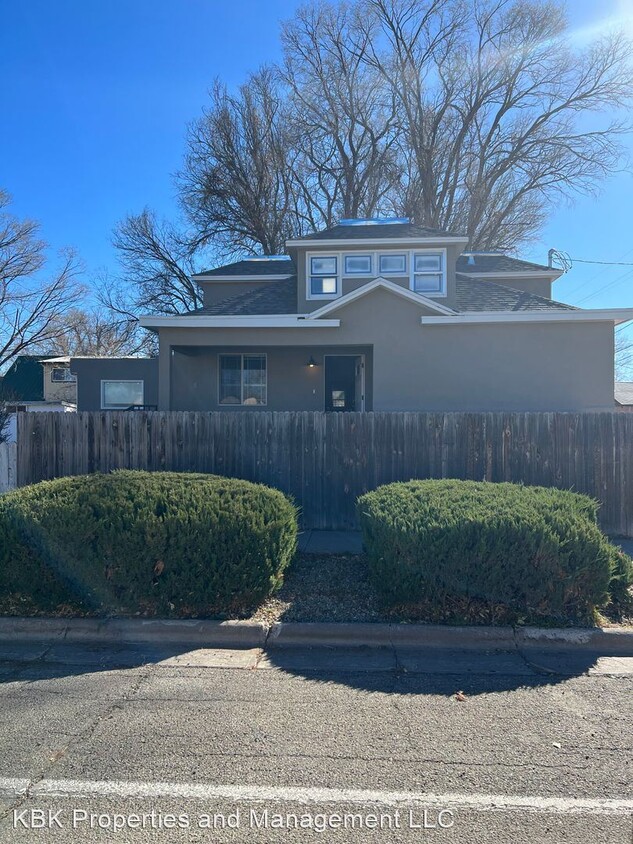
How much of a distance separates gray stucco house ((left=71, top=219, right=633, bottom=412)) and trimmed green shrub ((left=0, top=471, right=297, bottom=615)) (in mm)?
8839

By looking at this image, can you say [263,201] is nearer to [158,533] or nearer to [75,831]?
[158,533]

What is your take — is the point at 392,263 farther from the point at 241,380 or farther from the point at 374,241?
the point at 241,380

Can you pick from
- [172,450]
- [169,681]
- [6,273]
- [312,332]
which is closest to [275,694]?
[169,681]

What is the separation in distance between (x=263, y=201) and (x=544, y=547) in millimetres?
28876

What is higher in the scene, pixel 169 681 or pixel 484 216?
pixel 484 216

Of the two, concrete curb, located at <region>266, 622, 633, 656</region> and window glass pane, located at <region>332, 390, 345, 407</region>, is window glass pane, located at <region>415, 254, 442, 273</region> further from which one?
concrete curb, located at <region>266, 622, 633, 656</region>

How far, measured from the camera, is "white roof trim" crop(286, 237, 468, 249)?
15.0 meters

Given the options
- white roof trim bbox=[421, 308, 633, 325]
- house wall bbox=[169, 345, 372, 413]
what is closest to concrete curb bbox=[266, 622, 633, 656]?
white roof trim bbox=[421, 308, 633, 325]

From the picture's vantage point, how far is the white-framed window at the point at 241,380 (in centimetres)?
1600

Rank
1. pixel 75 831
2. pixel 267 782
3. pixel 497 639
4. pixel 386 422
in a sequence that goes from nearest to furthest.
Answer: pixel 75 831 < pixel 267 782 < pixel 497 639 < pixel 386 422

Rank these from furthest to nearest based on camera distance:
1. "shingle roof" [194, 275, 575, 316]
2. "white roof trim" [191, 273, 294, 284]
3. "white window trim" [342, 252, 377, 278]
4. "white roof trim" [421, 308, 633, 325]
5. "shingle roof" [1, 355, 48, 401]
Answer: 1. "shingle roof" [1, 355, 48, 401]
2. "white roof trim" [191, 273, 294, 284]
3. "white window trim" [342, 252, 377, 278]
4. "shingle roof" [194, 275, 575, 316]
5. "white roof trim" [421, 308, 633, 325]

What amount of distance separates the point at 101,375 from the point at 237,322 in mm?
7784

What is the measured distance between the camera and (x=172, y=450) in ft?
28.5

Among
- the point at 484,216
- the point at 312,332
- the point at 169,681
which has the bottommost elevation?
the point at 169,681
